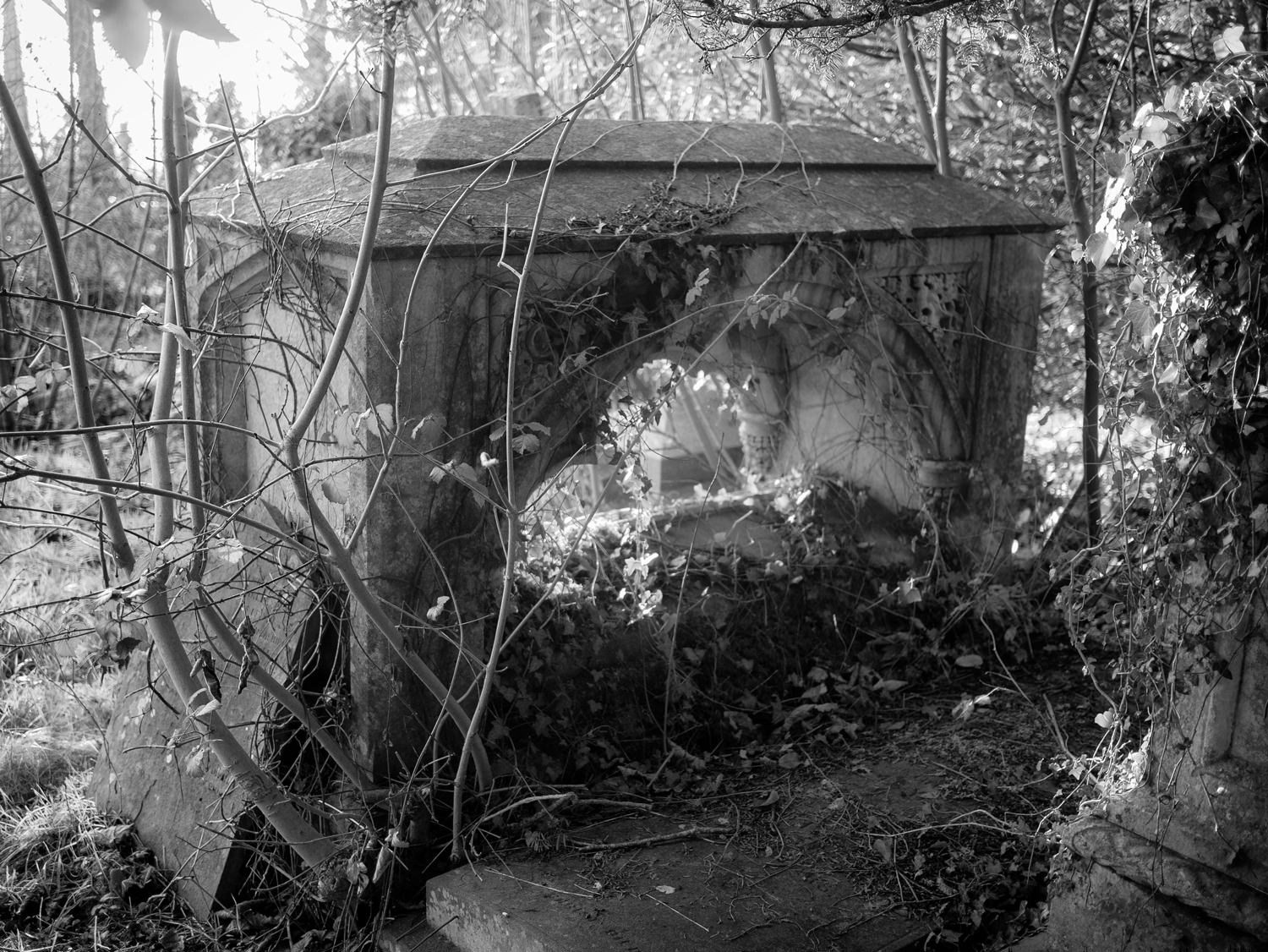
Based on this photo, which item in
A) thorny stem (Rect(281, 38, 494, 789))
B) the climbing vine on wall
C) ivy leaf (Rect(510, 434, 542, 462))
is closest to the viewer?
the climbing vine on wall

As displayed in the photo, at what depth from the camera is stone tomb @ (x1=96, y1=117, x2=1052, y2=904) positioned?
332 centimetres

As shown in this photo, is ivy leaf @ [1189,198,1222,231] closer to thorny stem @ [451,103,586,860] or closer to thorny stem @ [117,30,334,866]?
thorny stem @ [451,103,586,860]

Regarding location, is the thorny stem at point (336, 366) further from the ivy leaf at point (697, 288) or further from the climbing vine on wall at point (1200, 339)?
the climbing vine on wall at point (1200, 339)

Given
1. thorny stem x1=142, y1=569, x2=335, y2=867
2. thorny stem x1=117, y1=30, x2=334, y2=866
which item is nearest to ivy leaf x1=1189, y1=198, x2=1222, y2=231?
thorny stem x1=117, y1=30, x2=334, y2=866

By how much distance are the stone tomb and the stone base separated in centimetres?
178

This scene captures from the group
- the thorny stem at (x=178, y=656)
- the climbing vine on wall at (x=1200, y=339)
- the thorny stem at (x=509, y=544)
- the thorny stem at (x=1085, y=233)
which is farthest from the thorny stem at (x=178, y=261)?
the thorny stem at (x=1085, y=233)

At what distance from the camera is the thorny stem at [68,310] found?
2.48 m

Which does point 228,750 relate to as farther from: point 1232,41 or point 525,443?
point 1232,41

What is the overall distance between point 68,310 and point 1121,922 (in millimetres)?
3053

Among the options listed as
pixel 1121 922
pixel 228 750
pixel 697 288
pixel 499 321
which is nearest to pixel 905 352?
pixel 697 288

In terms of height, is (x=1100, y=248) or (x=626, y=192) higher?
(x=626, y=192)

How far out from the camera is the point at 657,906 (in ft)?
10.1

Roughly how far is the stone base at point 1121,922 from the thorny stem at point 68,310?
271 cm

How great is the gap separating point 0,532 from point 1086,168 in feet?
20.2
